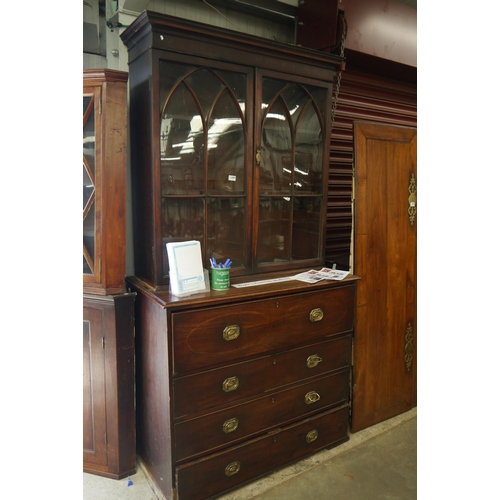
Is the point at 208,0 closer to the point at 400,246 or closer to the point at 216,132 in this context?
the point at 216,132

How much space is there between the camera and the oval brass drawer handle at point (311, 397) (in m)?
2.40

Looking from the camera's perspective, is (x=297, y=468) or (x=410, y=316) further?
(x=410, y=316)

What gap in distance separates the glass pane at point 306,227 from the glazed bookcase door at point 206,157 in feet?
1.23

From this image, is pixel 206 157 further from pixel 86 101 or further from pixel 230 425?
pixel 230 425

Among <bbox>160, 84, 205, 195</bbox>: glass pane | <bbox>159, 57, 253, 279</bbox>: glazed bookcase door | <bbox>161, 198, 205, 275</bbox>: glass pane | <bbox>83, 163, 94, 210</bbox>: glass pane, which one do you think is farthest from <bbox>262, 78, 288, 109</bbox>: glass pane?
<bbox>83, 163, 94, 210</bbox>: glass pane

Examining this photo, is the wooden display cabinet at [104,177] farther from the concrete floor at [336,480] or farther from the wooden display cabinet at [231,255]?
the concrete floor at [336,480]

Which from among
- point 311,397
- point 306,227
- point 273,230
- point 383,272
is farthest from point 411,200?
point 311,397

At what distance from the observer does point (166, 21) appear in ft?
6.24

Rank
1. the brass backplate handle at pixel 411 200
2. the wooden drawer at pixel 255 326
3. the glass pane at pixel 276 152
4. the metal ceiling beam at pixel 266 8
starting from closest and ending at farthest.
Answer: the wooden drawer at pixel 255 326, the glass pane at pixel 276 152, the metal ceiling beam at pixel 266 8, the brass backplate handle at pixel 411 200

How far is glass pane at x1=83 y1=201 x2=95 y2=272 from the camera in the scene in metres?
2.10

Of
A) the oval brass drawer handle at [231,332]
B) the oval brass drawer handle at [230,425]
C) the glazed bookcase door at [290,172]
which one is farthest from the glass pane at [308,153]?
the oval brass drawer handle at [230,425]

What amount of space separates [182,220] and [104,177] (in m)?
0.44

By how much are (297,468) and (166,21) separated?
243 centimetres
